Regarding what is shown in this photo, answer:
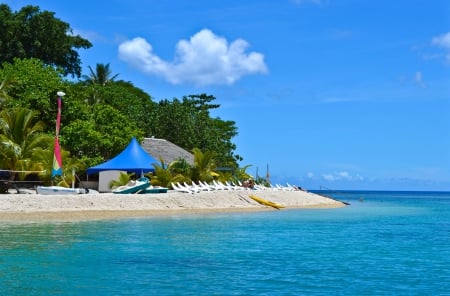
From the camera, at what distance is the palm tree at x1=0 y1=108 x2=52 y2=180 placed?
29.7 metres

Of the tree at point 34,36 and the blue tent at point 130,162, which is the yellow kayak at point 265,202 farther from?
the tree at point 34,36

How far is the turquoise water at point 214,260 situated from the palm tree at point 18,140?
370 inches

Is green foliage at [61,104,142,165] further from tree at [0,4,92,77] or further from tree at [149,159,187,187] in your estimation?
tree at [0,4,92,77]

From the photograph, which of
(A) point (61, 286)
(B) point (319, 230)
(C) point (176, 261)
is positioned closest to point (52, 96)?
(B) point (319, 230)

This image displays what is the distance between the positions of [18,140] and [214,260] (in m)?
20.4

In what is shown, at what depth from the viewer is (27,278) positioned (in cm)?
1079

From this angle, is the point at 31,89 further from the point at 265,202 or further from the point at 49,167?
the point at 265,202

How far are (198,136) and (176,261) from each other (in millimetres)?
35872

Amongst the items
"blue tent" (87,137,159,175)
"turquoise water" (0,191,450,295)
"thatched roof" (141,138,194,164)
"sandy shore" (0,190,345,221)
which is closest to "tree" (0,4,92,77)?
"thatched roof" (141,138,194,164)

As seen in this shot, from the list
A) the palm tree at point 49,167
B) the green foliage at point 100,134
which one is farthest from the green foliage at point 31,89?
the palm tree at point 49,167

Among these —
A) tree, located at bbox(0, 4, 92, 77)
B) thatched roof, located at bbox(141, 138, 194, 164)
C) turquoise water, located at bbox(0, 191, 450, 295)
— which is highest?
tree, located at bbox(0, 4, 92, 77)

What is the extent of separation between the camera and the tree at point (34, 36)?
49469mm

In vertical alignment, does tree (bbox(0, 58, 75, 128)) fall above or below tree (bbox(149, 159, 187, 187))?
above

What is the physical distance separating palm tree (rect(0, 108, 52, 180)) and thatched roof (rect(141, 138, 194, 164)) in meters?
8.94
